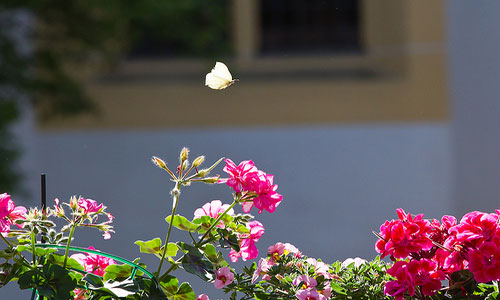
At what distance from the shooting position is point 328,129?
7.20 meters

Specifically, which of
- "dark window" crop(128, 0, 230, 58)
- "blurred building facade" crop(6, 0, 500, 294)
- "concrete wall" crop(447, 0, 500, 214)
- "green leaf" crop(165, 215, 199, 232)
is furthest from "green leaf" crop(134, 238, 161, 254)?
"concrete wall" crop(447, 0, 500, 214)

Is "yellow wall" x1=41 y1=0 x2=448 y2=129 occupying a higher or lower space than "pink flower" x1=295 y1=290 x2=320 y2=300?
lower

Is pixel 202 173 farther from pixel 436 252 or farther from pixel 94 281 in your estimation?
pixel 436 252

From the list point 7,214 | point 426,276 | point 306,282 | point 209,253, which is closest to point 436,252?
point 426,276

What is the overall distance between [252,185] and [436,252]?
237mm

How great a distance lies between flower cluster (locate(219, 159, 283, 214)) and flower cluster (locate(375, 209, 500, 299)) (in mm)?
145

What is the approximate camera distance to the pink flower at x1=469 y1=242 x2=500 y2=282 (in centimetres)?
94

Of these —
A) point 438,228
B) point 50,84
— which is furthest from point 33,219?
point 50,84

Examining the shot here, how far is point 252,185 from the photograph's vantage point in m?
1.00

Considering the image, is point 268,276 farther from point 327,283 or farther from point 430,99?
point 430,99

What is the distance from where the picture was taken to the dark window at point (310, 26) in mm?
7629

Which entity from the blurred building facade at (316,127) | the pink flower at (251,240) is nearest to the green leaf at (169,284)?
the pink flower at (251,240)

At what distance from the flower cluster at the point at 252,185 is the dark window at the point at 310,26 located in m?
6.63

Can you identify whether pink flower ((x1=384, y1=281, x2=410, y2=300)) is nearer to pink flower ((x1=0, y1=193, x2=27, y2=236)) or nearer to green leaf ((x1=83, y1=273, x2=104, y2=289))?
green leaf ((x1=83, y1=273, x2=104, y2=289))
